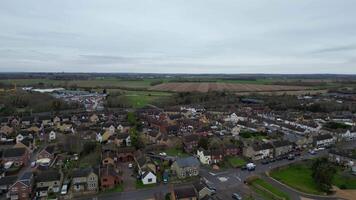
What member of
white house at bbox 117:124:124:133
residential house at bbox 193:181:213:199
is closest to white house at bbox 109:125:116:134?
white house at bbox 117:124:124:133

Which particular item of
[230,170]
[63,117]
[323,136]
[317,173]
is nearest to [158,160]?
[230,170]

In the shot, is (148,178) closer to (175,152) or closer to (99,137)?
(175,152)

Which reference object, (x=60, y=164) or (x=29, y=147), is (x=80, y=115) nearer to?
(x=29, y=147)

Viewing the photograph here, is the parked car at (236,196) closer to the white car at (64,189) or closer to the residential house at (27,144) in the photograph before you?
the white car at (64,189)

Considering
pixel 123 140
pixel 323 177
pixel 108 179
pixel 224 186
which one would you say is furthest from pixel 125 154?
pixel 323 177

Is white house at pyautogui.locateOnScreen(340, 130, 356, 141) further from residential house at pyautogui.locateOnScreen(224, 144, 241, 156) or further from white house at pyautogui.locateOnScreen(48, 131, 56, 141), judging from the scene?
white house at pyautogui.locateOnScreen(48, 131, 56, 141)
